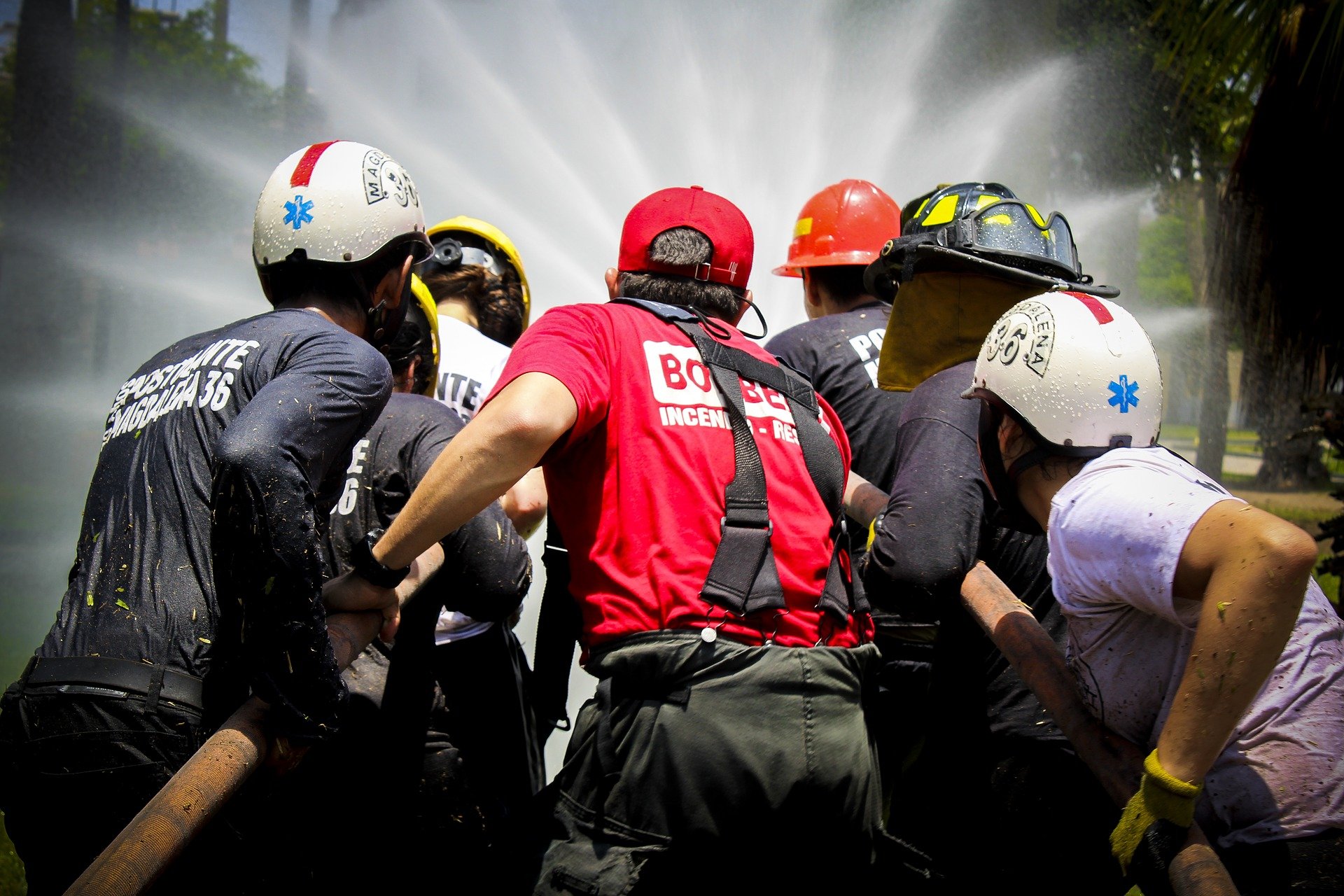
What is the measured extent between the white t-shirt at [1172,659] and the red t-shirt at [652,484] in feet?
2.05

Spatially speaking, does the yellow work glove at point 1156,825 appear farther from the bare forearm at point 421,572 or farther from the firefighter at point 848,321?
the bare forearm at point 421,572

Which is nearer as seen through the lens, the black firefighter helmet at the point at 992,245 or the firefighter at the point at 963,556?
the firefighter at the point at 963,556

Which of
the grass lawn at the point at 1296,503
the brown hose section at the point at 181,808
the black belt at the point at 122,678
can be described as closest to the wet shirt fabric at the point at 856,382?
the brown hose section at the point at 181,808

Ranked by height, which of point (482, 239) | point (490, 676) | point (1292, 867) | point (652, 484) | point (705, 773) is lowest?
point (490, 676)

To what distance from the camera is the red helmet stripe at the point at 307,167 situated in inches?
107

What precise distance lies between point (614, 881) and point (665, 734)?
33 cm

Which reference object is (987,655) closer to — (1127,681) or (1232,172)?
(1127,681)

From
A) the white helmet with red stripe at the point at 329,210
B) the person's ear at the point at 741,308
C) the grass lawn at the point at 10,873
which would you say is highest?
the white helmet with red stripe at the point at 329,210

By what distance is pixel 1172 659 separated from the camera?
213cm

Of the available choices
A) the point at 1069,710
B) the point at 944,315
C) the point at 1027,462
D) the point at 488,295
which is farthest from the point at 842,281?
the point at 1069,710

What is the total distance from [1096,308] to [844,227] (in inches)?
82.0

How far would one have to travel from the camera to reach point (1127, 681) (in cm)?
218

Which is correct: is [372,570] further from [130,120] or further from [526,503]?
[130,120]

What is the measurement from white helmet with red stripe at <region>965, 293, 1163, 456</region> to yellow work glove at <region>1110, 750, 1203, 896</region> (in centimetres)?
74
